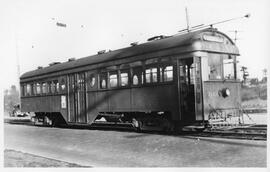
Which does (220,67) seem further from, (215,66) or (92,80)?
(92,80)

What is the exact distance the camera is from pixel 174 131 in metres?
13.1

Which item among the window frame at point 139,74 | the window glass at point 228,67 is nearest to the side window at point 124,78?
the window frame at point 139,74

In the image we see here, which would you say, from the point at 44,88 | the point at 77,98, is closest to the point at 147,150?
the point at 77,98

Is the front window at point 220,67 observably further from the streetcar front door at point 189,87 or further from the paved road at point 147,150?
the paved road at point 147,150

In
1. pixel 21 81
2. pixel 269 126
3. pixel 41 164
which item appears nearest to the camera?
pixel 269 126

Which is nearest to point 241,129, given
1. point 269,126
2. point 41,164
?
point 269,126

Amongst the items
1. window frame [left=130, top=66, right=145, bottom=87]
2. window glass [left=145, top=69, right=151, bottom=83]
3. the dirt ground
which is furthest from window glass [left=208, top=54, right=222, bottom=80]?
the dirt ground

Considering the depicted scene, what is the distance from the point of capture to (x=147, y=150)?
34.5ft

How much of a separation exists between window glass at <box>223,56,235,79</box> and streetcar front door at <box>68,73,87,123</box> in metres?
7.01

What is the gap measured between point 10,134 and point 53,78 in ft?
12.2

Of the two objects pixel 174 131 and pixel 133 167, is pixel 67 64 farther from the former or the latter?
pixel 133 167

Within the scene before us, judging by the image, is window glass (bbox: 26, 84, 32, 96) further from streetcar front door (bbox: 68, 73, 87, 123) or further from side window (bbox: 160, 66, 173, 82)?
side window (bbox: 160, 66, 173, 82)

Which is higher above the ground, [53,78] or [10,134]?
[53,78]

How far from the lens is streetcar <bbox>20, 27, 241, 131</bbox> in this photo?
12.1m
